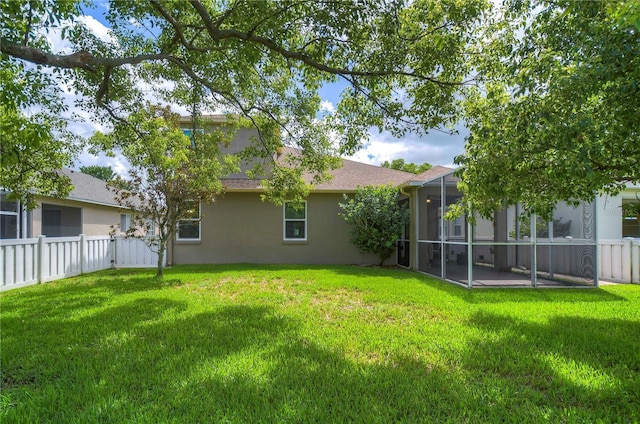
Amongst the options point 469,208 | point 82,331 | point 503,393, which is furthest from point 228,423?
point 469,208

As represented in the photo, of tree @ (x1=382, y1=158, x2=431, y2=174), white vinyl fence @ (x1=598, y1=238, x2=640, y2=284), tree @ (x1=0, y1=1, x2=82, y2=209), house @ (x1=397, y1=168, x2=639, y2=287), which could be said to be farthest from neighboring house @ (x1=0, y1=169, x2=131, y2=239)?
tree @ (x1=382, y1=158, x2=431, y2=174)

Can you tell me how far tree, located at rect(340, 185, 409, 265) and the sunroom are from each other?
33.6 inches

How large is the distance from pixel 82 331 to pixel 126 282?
431 centimetres

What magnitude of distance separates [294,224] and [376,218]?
11.0 ft

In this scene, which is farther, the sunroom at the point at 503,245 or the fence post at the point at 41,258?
the fence post at the point at 41,258

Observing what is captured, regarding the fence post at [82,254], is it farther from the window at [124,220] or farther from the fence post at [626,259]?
the fence post at [626,259]

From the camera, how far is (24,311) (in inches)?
227

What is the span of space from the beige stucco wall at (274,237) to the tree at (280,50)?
4.96 m

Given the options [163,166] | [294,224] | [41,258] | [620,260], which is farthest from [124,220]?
[620,260]

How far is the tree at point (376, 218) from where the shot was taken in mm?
11586

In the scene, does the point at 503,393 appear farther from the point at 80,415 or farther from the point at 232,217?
the point at 232,217

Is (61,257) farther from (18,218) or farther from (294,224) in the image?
(294,224)

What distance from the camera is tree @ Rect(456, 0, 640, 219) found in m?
3.09

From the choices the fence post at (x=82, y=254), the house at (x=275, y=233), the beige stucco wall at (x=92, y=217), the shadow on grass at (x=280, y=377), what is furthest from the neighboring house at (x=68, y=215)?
the shadow on grass at (x=280, y=377)
